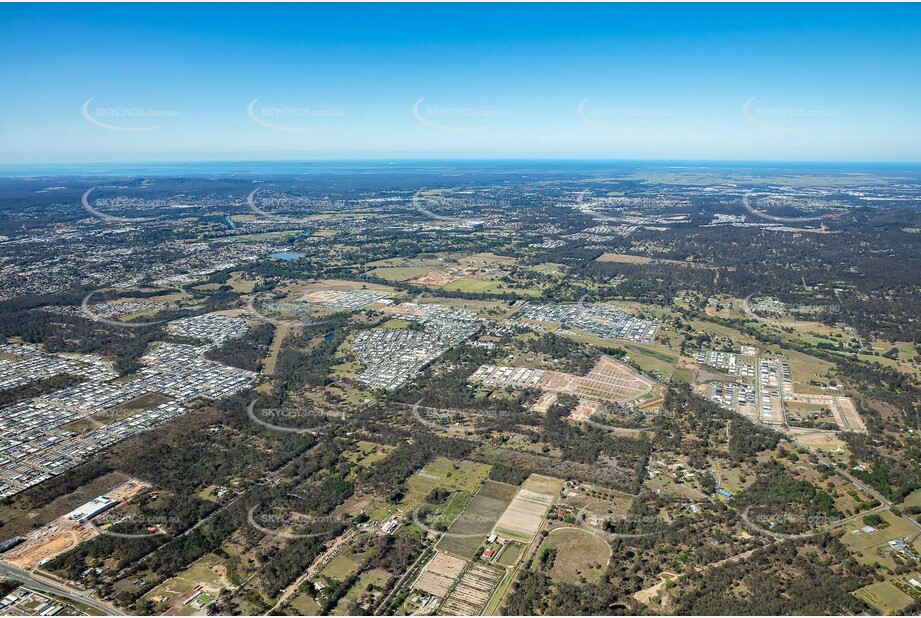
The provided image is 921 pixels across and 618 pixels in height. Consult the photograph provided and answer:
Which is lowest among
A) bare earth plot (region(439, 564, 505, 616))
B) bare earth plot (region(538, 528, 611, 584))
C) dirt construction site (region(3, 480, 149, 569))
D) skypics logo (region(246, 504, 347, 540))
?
bare earth plot (region(439, 564, 505, 616))

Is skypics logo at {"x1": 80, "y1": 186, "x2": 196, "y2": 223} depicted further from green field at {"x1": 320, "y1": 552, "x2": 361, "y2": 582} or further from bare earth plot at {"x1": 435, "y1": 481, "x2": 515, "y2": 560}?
green field at {"x1": 320, "y1": 552, "x2": 361, "y2": 582}

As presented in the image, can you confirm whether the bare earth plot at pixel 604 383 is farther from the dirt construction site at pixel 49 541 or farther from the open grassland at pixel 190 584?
the dirt construction site at pixel 49 541

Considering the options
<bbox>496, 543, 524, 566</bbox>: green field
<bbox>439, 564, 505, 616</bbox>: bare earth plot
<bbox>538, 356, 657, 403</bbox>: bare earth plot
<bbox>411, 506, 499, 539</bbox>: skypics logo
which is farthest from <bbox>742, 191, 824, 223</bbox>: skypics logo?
<bbox>439, 564, 505, 616</bbox>: bare earth plot

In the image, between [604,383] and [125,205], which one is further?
[125,205]

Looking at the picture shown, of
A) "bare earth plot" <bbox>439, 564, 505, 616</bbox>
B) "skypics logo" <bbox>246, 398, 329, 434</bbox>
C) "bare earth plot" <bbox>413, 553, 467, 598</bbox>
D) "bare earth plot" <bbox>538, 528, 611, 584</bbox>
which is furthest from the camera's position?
"skypics logo" <bbox>246, 398, 329, 434</bbox>

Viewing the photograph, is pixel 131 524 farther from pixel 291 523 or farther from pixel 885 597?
pixel 885 597

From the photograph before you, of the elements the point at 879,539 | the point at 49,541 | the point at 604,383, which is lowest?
the point at 879,539

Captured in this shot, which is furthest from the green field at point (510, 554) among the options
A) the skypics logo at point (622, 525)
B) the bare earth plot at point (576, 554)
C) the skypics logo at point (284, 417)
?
the skypics logo at point (284, 417)

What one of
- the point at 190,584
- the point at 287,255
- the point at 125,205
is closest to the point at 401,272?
the point at 287,255

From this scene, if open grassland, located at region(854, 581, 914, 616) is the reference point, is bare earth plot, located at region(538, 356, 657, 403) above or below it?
above
